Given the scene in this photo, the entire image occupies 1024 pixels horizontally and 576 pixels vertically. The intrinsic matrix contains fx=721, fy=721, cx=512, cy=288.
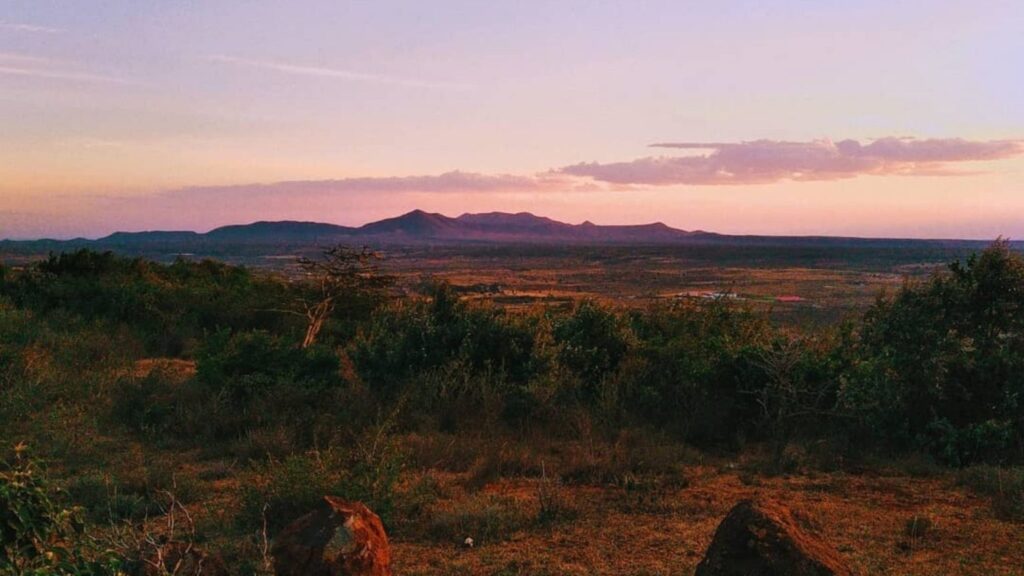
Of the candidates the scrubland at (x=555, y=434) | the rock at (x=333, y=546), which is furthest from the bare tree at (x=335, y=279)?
the rock at (x=333, y=546)

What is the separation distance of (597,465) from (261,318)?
12.3 meters

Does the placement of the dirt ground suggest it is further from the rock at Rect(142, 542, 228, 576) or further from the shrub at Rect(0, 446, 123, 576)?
the shrub at Rect(0, 446, 123, 576)

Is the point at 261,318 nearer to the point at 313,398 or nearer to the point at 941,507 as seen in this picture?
the point at 313,398

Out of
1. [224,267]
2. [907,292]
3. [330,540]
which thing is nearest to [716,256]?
[224,267]

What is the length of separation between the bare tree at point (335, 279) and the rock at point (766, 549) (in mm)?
11478

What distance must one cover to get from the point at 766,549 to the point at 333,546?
238 cm

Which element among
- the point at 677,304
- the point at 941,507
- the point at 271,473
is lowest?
the point at 941,507

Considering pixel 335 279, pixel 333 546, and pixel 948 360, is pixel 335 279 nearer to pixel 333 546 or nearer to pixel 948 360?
pixel 948 360

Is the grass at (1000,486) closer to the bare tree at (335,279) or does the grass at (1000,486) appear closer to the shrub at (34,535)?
the shrub at (34,535)

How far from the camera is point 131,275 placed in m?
21.2

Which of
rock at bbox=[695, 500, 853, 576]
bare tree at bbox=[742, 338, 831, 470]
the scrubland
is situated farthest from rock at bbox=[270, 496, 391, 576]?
bare tree at bbox=[742, 338, 831, 470]

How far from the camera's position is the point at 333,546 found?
4047mm

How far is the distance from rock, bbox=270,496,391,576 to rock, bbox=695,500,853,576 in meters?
1.89

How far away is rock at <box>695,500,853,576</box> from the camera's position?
384 cm
